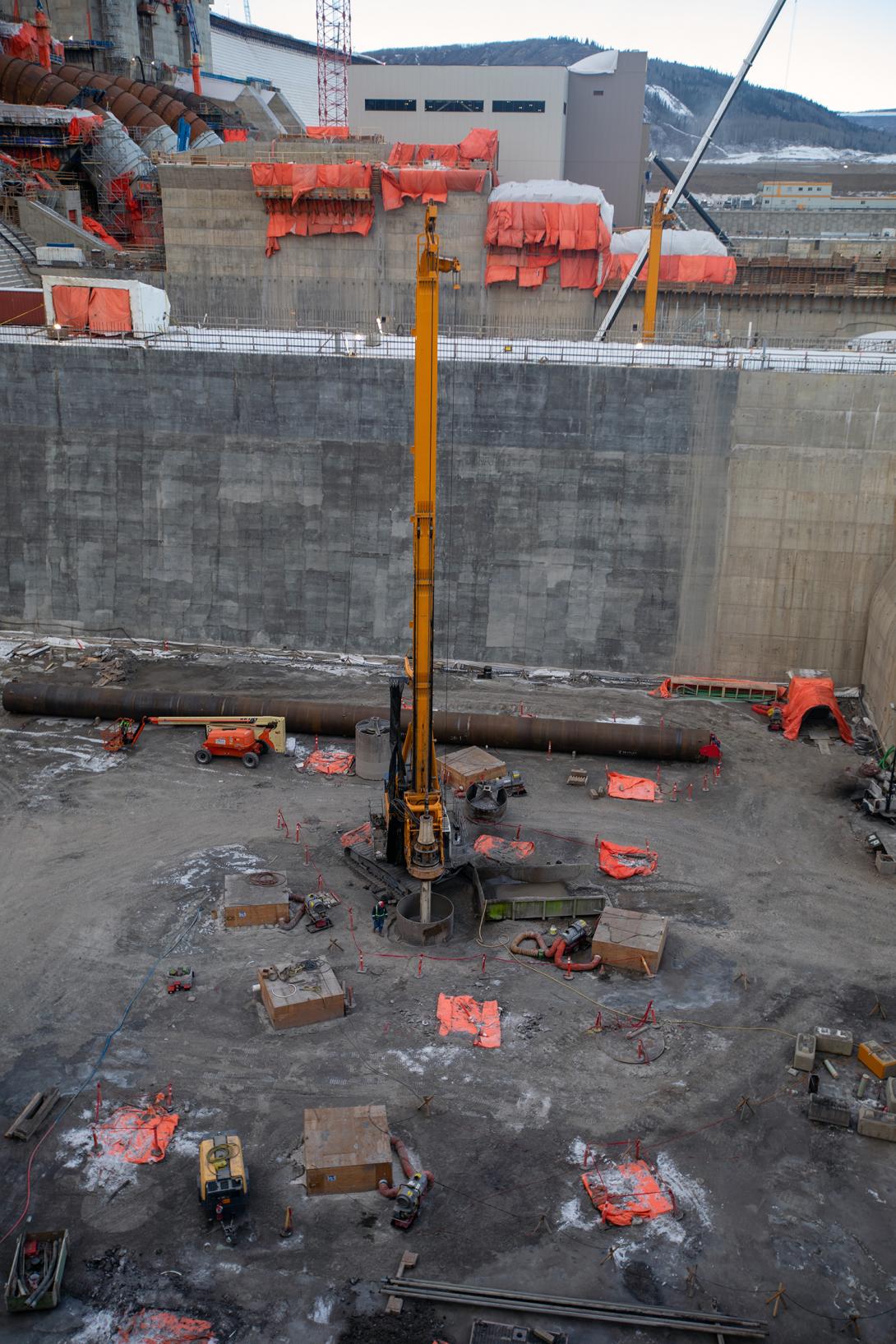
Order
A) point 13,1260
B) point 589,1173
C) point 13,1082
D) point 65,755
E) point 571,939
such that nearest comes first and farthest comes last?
1. point 13,1260
2. point 589,1173
3. point 13,1082
4. point 571,939
5. point 65,755

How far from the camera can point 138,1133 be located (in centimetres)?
1411

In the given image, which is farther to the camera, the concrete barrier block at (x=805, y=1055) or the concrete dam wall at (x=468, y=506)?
the concrete dam wall at (x=468, y=506)

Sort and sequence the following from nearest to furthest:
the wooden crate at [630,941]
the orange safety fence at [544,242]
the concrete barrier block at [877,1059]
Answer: the concrete barrier block at [877,1059]
the wooden crate at [630,941]
the orange safety fence at [544,242]

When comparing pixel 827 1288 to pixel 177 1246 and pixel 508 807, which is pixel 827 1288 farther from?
pixel 508 807

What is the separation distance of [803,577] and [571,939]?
682 inches

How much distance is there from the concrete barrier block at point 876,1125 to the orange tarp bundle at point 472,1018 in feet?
18.1

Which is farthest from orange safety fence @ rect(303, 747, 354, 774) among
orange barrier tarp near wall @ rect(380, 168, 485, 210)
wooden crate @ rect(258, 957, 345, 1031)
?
orange barrier tarp near wall @ rect(380, 168, 485, 210)

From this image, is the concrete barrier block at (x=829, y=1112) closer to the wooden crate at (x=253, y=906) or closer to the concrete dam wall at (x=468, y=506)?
the wooden crate at (x=253, y=906)

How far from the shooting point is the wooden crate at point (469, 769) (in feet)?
80.8

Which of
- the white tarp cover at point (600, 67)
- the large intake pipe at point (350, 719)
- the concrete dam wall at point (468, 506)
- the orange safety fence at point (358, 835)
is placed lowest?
the orange safety fence at point (358, 835)

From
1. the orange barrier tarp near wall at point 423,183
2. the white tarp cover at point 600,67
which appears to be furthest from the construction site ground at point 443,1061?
the white tarp cover at point 600,67

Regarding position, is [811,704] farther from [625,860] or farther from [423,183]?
[423,183]

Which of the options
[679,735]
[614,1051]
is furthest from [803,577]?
[614,1051]

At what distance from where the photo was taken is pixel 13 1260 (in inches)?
Answer: 471
